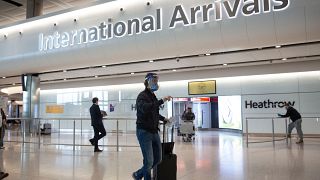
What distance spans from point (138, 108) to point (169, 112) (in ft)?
53.3

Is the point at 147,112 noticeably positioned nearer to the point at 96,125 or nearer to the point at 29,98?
the point at 96,125

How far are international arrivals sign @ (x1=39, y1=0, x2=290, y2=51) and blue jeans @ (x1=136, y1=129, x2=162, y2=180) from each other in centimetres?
614

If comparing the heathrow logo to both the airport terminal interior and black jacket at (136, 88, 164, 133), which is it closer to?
the airport terminal interior

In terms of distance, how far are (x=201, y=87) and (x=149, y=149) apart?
48.2ft

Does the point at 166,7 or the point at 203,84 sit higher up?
the point at 166,7

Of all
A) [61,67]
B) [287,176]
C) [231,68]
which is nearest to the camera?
[287,176]

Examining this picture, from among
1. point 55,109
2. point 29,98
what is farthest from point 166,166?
point 55,109

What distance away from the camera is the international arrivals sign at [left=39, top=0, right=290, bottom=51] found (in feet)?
28.6

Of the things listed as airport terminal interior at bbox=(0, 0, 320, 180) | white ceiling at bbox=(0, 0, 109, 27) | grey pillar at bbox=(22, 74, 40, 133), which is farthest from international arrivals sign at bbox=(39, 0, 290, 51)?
grey pillar at bbox=(22, 74, 40, 133)

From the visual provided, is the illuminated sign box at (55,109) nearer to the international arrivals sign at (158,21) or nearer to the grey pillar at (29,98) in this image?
the grey pillar at (29,98)

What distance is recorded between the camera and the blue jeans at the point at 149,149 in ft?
13.2

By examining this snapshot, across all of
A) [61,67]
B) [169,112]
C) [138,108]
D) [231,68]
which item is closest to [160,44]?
[61,67]

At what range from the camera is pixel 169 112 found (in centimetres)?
2033

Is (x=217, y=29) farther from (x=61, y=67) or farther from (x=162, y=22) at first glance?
(x=61, y=67)
